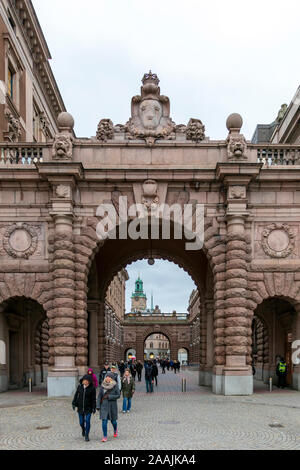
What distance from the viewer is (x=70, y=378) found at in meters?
20.6

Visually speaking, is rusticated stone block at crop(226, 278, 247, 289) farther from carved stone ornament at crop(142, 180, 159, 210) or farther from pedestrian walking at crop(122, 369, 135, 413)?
pedestrian walking at crop(122, 369, 135, 413)

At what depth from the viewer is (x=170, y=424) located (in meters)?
14.0

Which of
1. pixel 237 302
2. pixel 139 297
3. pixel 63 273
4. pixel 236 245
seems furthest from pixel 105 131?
pixel 139 297

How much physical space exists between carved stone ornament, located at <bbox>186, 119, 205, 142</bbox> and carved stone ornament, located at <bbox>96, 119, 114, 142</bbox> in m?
3.29

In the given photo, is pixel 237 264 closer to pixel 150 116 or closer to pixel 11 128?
pixel 150 116

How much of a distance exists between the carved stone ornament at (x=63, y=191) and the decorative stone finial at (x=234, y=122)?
7210 mm

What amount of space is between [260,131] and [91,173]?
79.3ft

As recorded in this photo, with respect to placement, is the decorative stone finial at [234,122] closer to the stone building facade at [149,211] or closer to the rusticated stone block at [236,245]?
the stone building facade at [149,211]

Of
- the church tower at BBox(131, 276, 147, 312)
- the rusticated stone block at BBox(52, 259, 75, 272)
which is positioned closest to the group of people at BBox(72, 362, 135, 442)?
the rusticated stone block at BBox(52, 259, 75, 272)

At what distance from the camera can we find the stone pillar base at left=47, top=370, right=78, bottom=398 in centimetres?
2045

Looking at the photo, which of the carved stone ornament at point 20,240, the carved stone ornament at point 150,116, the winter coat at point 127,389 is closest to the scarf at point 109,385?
the winter coat at point 127,389

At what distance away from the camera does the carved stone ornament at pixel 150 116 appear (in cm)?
2295
